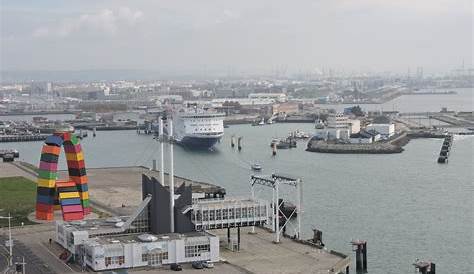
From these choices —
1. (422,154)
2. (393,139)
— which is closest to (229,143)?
(393,139)

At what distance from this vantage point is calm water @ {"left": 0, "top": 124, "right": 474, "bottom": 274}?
13.3 metres

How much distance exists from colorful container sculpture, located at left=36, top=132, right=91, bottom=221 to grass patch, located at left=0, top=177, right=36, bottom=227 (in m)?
0.52

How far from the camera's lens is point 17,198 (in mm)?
17891

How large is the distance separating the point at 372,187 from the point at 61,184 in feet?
27.0

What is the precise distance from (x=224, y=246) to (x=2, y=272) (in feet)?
10.9

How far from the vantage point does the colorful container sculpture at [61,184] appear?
48.4 ft

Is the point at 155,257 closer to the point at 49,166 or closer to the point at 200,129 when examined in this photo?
the point at 49,166

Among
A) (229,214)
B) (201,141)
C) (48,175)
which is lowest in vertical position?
(201,141)

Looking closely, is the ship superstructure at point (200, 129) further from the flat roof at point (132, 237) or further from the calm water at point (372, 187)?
the flat roof at point (132, 237)

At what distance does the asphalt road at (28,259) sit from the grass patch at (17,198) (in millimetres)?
2133

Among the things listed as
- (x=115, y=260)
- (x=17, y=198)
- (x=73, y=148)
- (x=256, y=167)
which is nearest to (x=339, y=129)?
(x=256, y=167)

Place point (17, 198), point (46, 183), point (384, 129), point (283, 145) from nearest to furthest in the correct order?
point (46, 183)
point (17, 198)
point (283, 145)
point (384, 129)

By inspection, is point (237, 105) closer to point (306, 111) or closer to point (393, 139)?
point (306, 111)

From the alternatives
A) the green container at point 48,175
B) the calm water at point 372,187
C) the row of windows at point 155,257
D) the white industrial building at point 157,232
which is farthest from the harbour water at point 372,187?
the green container at point 48,175
